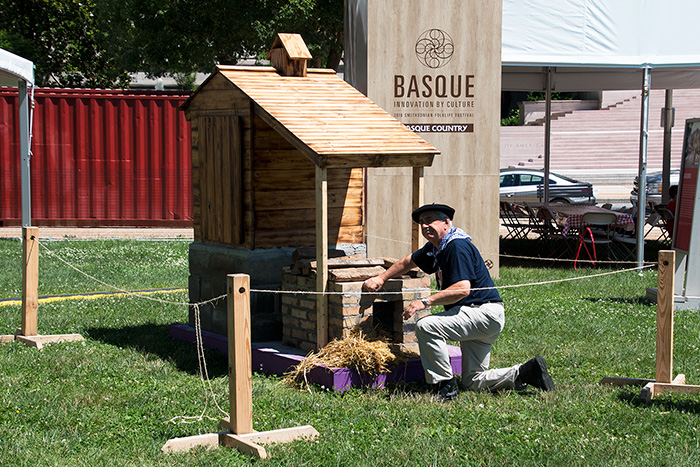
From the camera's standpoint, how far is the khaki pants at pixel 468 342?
6.71 m

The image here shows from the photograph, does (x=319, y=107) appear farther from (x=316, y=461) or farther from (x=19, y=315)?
(x=19, y=315)

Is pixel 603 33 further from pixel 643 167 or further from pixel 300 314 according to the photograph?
pixel 300 314

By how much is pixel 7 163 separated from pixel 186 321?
37.1ft

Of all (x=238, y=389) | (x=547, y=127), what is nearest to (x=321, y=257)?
(x=238, y=389)

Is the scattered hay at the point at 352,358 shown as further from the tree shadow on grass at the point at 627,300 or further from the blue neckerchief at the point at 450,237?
the tree shadow on grass at the point at 627,300

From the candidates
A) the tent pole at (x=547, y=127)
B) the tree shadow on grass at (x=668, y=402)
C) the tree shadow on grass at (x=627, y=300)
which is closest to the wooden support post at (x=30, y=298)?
the tree shadow on grass at (x=668, y=402)

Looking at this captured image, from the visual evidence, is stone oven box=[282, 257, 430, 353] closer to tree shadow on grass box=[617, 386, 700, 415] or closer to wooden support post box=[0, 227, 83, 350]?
tree shadow on grass box=[617, 386, 700, 415]

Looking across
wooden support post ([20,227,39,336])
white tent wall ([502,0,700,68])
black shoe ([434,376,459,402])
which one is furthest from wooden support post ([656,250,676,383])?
white tent wall ([502,0,700,68])

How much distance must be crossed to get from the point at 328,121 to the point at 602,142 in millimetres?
39281

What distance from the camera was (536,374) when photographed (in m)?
6.79

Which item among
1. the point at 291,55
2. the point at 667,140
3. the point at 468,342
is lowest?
the point at 468,342

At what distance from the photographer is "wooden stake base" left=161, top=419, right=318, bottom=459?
544 centimetres

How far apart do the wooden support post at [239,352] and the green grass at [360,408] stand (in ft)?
0.99

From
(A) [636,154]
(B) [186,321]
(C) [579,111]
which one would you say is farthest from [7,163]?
(C) [579,111]
